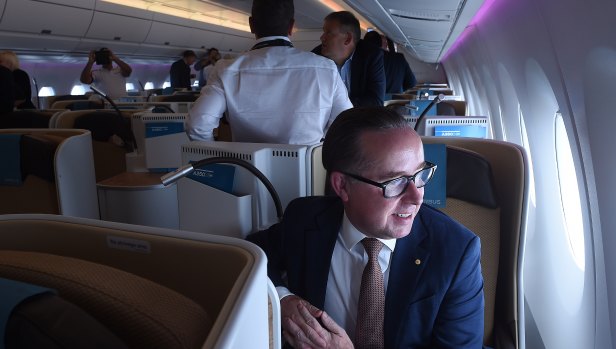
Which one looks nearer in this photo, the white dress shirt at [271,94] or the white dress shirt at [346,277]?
the white dress shirt at [346,277]

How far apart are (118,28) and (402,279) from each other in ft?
32.7

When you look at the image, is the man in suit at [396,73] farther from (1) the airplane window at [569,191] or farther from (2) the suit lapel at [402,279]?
(2) the suit lapel at [402,279]

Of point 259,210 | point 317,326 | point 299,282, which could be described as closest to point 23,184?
point 259,210

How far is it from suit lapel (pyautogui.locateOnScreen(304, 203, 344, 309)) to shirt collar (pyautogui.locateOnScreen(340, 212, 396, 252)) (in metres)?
0.02

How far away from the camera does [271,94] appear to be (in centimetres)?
247

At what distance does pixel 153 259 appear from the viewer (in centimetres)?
98

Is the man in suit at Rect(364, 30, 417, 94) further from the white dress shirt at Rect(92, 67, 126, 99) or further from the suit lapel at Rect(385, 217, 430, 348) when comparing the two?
the suit lapel at Rect(385, 217, 430, 348)

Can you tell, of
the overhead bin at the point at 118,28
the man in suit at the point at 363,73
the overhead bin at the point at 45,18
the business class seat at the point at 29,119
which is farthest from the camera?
the overhead bin at the point at 118,28

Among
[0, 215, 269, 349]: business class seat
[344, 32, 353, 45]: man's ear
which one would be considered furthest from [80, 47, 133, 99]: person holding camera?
[0, 215, 269, 349]: business class seat

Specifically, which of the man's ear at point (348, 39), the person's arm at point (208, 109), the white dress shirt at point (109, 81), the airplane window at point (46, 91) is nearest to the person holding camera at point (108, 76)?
the white dress shirt at point (109, 81)

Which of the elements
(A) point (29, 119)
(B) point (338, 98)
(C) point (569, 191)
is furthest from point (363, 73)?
(A) point (29, 119)

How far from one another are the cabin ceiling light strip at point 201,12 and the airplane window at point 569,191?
8330 millimetres

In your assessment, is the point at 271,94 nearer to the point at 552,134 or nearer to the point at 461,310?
the point at 461,310

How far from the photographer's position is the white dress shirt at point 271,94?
96.7 inches
